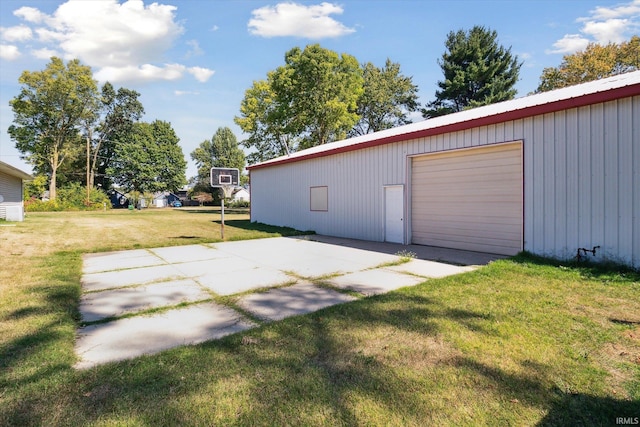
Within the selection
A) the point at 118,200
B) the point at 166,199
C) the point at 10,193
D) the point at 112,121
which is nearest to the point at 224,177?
the point at 10,193

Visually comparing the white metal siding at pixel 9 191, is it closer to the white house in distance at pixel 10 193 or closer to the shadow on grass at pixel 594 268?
the white house in distance at pixel 10 193

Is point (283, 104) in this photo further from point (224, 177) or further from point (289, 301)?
point (289, 301)

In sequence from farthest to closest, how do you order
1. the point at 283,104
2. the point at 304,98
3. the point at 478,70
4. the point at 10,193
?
the point at 478,70 → the point at 283,104 → the point at 304,98 → the point at 10,193

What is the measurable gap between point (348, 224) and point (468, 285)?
727 centimetres

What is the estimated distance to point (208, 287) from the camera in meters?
5.15

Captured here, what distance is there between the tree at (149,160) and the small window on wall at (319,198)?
137 ft

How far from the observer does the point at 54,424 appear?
1.91 meters

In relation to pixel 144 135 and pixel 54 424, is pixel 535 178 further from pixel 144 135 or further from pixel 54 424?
pixel 144 135

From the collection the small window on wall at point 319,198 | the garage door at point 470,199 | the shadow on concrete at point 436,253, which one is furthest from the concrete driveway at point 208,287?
the small window on wall at point 319,198

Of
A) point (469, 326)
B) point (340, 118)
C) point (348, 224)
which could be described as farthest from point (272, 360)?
point (340, 118)

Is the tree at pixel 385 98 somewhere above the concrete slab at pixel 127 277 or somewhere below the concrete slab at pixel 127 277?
above

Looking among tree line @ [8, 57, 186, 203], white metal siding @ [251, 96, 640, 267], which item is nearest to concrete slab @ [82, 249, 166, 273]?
white metal siding @ [251, 96, 640, 267]

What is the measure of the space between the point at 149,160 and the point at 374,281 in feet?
168

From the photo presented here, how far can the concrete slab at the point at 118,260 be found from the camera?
6722 millimetres
